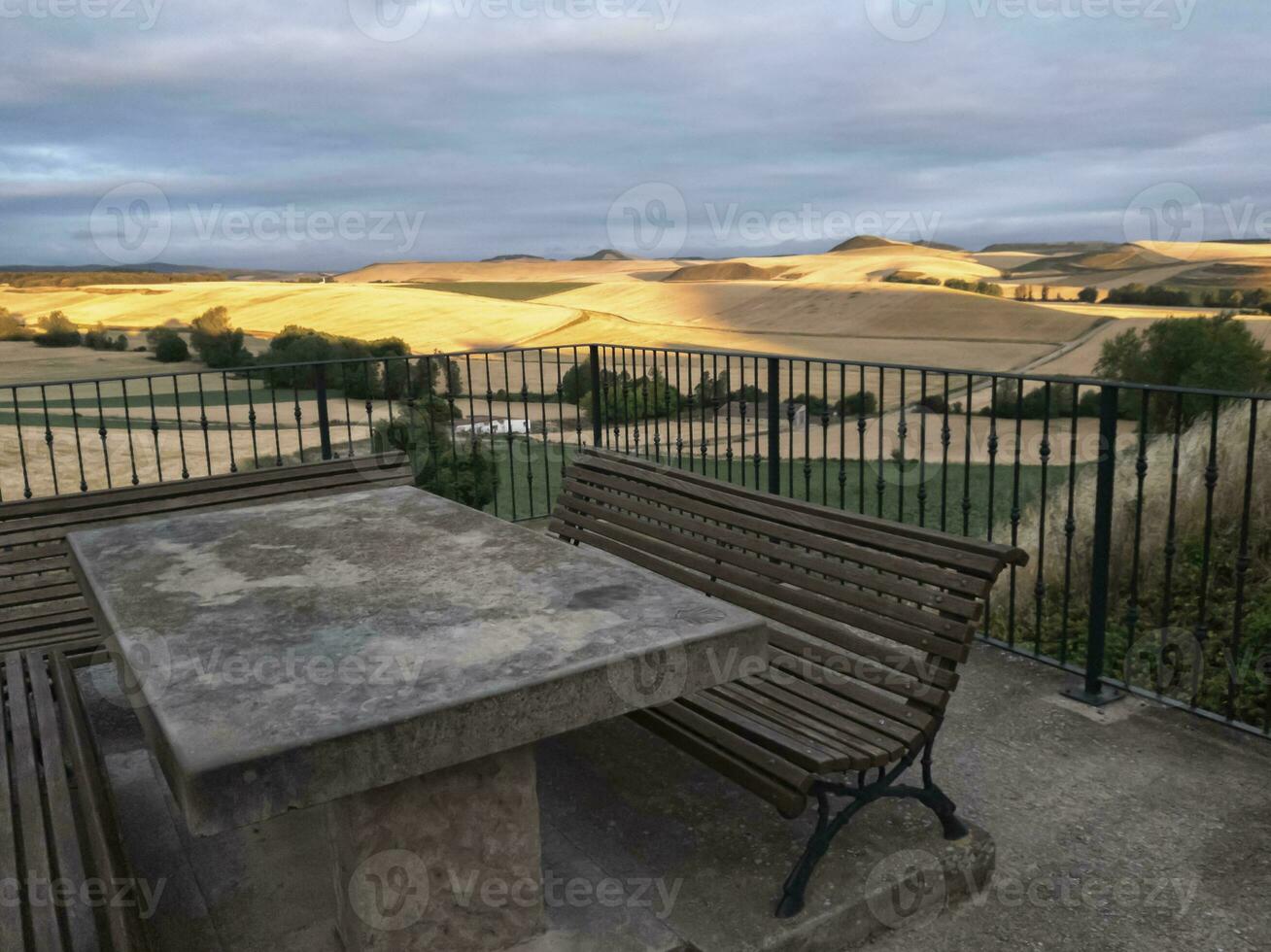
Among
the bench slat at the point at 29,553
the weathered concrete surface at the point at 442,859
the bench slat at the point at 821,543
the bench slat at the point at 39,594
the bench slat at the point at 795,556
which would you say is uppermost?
the bench slat at the point at 821,543

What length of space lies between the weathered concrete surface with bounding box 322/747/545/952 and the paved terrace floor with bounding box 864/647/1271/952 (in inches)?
41.0

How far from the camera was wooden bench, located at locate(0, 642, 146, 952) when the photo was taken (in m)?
1.78

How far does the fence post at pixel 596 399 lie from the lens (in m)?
7.36

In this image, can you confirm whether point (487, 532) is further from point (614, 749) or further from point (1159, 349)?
point (1159, 349)

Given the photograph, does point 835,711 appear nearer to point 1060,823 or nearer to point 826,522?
point 826,522

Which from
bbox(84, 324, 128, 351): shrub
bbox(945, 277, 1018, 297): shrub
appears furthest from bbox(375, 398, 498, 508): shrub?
bbox(945, 277, 1018, 297): shrub

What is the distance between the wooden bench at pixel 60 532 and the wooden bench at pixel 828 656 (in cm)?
217

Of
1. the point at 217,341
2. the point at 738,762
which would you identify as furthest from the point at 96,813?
the point at 217,341

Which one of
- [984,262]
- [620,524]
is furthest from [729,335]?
[620,524]

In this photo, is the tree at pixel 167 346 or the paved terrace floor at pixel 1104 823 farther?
the tree at pixel 167 346

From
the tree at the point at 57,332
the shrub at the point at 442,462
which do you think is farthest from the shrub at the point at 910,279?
the shrub at the point at 442,462

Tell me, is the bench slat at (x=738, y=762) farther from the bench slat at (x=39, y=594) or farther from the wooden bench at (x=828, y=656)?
the bench slat at (x=39, y=594)

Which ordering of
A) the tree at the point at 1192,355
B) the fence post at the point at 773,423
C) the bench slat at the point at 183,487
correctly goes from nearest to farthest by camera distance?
1. the bench slat at the point at 183,487
2. the fence post at the point at 773,423
3. the tree at the point at 1192,355

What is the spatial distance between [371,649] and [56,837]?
73 cm
